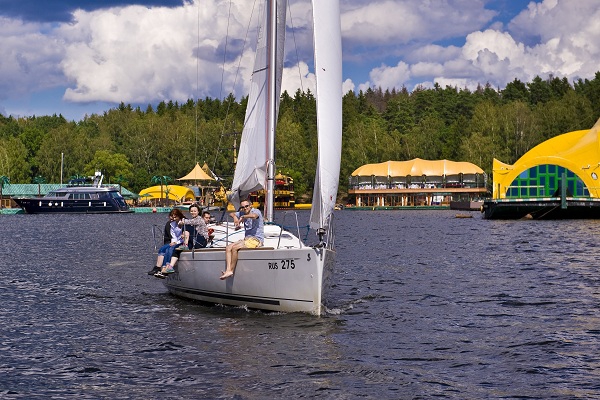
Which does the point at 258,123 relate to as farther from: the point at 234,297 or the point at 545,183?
the point at 545,183

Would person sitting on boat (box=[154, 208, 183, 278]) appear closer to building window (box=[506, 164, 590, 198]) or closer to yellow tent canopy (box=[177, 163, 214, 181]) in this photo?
building window (box=[506, 164, 590, 198])

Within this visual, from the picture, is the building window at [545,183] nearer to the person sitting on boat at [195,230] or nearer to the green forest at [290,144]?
the green forest at [290,144]

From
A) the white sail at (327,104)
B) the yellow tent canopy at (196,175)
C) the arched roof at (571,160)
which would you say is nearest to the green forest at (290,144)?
the yellow tent canopy at (196,175)

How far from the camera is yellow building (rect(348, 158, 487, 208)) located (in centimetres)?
17000

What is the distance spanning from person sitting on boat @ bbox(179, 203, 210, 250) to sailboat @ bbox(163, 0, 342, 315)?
0.38 meters

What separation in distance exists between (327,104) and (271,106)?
5504 mm

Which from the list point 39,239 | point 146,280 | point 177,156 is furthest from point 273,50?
point 177,156

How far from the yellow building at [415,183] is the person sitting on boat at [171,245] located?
146534 millimetres

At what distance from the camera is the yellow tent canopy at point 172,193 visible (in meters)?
165

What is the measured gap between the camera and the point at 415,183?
176m

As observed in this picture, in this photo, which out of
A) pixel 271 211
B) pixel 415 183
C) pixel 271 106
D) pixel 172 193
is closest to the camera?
pixel 271 106

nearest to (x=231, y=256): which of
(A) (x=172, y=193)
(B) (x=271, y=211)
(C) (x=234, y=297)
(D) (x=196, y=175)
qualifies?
(C) (x=234, y=297)

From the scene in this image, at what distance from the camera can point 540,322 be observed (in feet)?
74.7

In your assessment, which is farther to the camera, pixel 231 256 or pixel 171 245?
pixel 171 245
